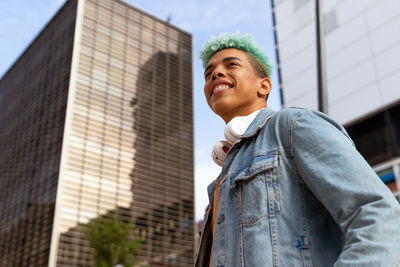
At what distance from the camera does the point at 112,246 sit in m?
21.9

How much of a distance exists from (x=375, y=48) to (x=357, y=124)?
16.1ft

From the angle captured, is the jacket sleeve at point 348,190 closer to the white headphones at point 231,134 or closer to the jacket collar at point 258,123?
the jacket collar at point 258,123

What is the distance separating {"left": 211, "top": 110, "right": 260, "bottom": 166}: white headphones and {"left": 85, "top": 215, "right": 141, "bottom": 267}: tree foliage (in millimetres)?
19482

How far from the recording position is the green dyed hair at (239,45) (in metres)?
2.57

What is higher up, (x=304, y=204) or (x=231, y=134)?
(x=231, y=134)

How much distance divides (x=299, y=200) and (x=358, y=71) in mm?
31866

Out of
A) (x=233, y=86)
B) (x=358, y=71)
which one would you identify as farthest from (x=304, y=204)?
(x=358, y=71)

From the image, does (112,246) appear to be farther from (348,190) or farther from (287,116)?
(348,190)

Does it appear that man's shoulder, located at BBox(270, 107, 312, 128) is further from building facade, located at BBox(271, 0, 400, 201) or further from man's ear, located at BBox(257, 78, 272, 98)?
building facade, located at BBox(271, 0, 400, 201)

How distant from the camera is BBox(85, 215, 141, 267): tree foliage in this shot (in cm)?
2147

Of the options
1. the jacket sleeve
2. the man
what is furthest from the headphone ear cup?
the jacket sleeve

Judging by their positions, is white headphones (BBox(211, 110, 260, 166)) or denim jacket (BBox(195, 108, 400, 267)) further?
white headphones (BBox(211, 110, 260, 166))

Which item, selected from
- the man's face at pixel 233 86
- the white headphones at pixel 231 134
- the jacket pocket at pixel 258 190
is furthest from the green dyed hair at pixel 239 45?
the jacket pocket at pixel 258 190

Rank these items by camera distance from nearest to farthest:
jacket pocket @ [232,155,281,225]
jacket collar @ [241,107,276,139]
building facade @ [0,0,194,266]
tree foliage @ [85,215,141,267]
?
jacket pocket @ [232,155,281,225]
jacket collar @ [241,107,276,139]
tree foliage @ [85,215,141,267]
building facade @ [0,0,194,266]
